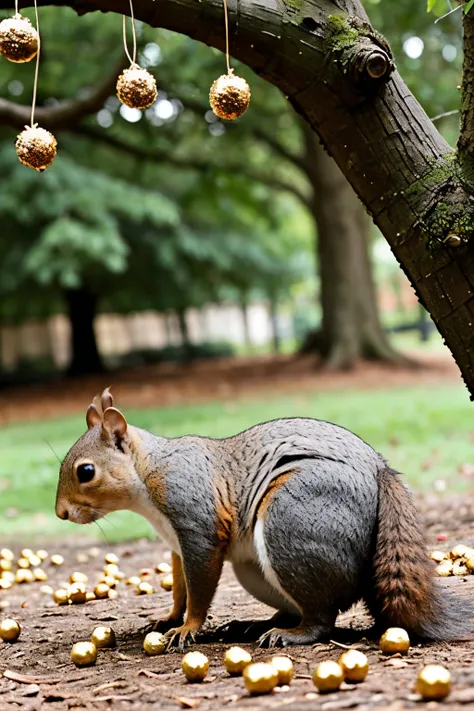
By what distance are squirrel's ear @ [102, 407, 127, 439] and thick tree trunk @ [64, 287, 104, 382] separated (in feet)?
57.5

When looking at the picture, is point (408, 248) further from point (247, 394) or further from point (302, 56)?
point (247, 394)

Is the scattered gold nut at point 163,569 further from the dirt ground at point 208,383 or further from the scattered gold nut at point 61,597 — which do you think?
the dirt ground at point 208,383

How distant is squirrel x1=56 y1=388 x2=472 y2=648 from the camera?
9.61 feet

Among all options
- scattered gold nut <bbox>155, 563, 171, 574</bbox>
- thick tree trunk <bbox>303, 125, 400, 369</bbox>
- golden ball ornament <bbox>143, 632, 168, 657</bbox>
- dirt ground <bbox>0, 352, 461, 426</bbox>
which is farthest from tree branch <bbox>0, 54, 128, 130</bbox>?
thick tree trunk <bbox>303, 125, 400, 369</bbox>

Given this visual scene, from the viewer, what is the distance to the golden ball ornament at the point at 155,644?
3141mm

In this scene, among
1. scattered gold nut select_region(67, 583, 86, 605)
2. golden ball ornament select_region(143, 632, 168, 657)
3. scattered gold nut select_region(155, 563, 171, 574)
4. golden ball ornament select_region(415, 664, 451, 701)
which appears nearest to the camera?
golden ball ornament select_region(415, 664, 451, 701)

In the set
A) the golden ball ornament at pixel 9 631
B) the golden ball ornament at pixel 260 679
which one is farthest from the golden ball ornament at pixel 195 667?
the golden ball ornament at pixel 9 631

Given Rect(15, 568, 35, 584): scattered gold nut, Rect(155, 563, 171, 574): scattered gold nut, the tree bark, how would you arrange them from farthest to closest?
Rect(15, 568, 35, 584): scattered gold nut → Rect(155, 563, 171, 574): scattered gold nut → the tree bark

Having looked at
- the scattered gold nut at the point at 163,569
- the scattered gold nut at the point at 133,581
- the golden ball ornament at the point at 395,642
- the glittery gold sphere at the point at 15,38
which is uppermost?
the glittery gold sphere at the point at 15,38

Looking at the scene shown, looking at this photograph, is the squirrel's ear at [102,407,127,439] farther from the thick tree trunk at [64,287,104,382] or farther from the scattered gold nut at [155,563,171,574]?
the thick tree trunk at [64,287,104,382]

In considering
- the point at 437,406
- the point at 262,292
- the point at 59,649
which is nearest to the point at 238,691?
the point at 59,649

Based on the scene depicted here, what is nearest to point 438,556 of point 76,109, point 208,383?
point 76,109

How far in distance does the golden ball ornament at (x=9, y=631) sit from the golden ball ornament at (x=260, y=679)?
1497 millimetres

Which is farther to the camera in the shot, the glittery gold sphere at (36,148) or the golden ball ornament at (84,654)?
the golden ball ornament at (84,654)
